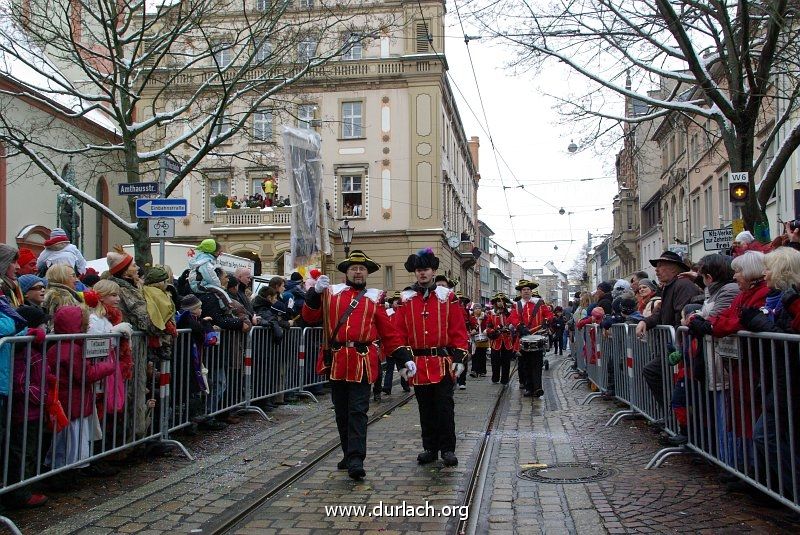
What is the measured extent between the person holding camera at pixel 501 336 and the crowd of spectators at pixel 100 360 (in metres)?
6.43

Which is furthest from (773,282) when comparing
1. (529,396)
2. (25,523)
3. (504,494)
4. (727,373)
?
(529,396)

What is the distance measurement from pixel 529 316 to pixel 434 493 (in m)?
8.12

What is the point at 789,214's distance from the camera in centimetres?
2450

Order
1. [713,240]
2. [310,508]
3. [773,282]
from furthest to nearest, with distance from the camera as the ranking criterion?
[713,240] < [310,508] < [773,282]

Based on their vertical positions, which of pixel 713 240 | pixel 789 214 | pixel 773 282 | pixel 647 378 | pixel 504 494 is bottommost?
pixel 504 494

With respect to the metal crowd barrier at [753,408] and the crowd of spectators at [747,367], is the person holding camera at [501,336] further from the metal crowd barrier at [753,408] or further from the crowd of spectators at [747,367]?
the metal crowd barrier at [753,408]

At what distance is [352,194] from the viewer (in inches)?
1625

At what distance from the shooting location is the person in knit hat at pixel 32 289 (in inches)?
257

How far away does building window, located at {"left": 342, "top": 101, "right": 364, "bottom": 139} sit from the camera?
40656mm

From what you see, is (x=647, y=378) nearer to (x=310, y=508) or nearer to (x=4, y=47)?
(x=310, y=508)

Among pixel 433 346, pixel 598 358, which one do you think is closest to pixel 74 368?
pixel 433 346

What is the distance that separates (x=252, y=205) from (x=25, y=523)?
108 ft

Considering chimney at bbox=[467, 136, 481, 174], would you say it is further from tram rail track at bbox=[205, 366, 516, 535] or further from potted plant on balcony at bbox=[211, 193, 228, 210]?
tram rail track at bbox=[205, 366, 516, 535]

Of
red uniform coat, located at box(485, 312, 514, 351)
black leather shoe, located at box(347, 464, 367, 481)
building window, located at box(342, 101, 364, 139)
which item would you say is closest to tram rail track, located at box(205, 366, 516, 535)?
black leather shoe, located at box(347, 464, 367, 481)
